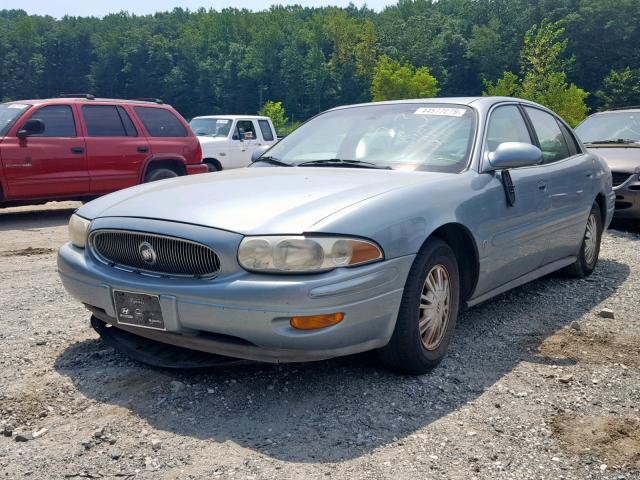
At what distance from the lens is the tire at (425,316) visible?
331cm

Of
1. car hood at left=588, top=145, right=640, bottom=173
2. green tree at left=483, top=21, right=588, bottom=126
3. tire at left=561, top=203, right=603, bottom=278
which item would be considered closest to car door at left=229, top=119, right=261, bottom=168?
car hood at left=588, top=145, right=640, bottom=173

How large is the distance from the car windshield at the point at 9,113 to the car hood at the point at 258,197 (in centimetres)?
639

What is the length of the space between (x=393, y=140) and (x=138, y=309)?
1959mm

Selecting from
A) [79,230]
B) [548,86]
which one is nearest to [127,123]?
[79,230]

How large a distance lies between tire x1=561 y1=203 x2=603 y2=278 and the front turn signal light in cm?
333

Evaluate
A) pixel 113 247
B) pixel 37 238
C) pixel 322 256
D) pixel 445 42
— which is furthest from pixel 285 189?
pixel 445 42

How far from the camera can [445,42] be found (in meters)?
105

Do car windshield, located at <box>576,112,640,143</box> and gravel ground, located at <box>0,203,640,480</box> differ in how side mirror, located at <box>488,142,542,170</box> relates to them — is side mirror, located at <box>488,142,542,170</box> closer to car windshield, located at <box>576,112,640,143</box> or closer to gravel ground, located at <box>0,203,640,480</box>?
gravel ground, located at <box>0,203,640,480</box>

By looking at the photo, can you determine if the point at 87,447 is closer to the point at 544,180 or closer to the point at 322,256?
the point at 322,256

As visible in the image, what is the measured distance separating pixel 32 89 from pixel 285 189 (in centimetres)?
11581

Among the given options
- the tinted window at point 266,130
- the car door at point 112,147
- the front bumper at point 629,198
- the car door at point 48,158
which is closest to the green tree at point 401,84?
the tinted window at point 266,130

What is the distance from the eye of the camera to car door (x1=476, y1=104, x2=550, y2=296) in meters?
4.01

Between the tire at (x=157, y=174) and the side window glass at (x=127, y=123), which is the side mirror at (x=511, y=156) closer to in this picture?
the tire at (x=157, y=174)

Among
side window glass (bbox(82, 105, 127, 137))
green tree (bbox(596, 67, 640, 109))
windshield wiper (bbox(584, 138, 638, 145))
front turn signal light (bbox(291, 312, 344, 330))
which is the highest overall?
side window glass (bbox(82, 105, 127, 137))
